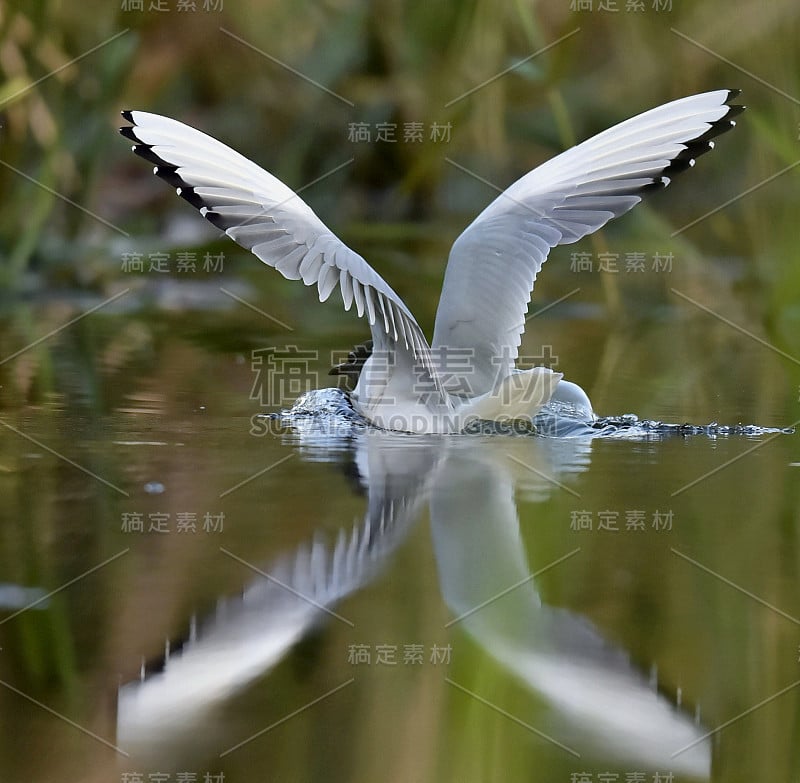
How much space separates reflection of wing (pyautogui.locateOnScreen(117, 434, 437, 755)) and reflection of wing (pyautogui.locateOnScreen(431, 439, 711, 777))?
0.53 ft

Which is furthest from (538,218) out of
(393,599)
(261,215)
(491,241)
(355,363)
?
(393,599)

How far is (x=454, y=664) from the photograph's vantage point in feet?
10.2

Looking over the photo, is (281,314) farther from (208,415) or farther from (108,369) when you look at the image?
(208,415)

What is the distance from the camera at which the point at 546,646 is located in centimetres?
318

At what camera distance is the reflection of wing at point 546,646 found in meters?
2.81

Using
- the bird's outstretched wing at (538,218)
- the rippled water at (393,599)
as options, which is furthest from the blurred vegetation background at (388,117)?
Result: the rippled water at (393,599)

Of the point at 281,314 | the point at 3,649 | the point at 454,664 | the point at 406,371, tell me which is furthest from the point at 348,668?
the point at 281,314

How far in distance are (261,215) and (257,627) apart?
74.1 inches

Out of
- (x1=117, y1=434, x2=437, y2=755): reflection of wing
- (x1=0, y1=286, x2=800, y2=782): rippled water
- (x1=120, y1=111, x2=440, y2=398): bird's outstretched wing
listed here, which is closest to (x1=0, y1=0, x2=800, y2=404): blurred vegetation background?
(x1=120, y1=111, x2=440, y2=398): bird's outstretched wing

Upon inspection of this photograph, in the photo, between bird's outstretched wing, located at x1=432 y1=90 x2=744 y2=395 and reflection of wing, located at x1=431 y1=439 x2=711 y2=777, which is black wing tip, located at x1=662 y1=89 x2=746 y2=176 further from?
reflection of wing, located at x1=431 y1=439 x2=711 y2=777

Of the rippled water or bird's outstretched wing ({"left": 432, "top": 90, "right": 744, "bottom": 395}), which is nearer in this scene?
the rippled water

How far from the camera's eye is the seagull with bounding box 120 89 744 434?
4812 millimetres

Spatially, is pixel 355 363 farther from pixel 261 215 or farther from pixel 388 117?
pixel 388 117

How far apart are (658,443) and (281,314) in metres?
3.53
